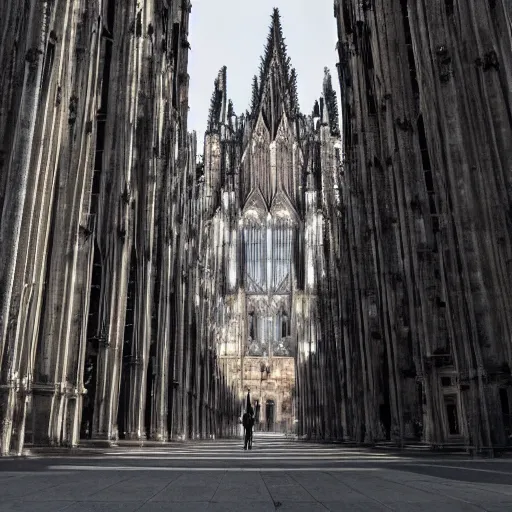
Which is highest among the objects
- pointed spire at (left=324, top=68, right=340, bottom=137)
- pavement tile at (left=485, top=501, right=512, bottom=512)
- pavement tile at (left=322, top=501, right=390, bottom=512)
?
pointed spire at (left=324, top=68, right=340, bottom=137)

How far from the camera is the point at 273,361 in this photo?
69.7 m

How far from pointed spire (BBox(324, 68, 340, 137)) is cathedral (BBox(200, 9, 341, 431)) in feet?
0.45

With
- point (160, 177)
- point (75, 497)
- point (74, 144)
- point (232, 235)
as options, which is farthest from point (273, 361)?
point (75, 497)

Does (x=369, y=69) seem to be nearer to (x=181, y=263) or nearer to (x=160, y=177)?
(x=160, y=177)

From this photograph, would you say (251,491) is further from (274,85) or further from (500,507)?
(274,85)

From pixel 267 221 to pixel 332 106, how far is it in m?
17.0

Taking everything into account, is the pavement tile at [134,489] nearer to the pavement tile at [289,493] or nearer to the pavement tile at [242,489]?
the pavement tile at [242,489]

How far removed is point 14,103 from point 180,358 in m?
18.7

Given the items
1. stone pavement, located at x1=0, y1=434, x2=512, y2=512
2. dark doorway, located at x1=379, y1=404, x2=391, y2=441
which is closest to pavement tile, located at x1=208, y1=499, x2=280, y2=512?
stone pavement, located at x1=0, y1=434, x2=512, y2=512

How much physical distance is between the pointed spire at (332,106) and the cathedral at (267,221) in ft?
0.45

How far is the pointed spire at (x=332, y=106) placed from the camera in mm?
75250

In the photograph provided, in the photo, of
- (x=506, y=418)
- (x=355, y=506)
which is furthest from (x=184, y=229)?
(x=355, y=506)

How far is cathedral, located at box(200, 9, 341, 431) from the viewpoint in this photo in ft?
228

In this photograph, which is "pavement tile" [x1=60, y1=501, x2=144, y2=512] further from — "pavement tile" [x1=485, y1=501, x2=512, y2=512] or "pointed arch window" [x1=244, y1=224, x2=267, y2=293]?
"pointed arch window" [x1=244, y1=224, x2=267, y2=293]
